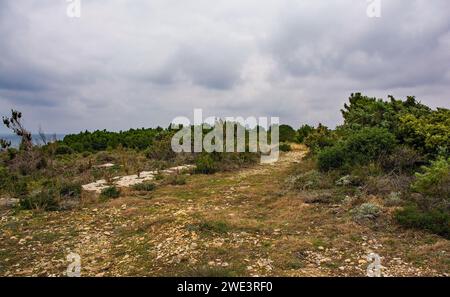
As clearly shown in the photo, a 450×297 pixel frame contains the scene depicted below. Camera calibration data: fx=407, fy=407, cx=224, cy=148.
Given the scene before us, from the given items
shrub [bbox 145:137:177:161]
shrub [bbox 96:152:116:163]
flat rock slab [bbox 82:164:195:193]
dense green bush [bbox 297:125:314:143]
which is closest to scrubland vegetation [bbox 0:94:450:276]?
flat rock slab [bbox 82:164:195:193]

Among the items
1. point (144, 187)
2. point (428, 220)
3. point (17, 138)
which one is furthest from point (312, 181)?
point (17, 138)

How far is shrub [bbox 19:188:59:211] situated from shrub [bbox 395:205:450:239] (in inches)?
272

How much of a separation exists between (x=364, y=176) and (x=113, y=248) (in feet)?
19.7

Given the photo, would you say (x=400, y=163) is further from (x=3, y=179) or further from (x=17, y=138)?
(x=17, y=138)

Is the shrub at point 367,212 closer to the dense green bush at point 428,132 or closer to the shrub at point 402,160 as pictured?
the shrub at point 402,160

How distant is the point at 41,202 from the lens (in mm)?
8867

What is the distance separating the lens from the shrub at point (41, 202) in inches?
344

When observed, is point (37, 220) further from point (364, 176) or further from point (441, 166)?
point (441, 166)

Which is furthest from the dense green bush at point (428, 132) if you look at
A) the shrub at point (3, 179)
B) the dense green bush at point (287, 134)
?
the dense green bush at point (287, 134)

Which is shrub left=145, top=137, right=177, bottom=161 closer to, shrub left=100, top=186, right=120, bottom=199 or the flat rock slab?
the flat rock slab

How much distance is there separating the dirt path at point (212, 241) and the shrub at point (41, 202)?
1.17ft

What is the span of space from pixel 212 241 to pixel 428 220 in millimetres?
3520

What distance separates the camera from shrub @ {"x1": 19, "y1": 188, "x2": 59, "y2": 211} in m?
8.74
